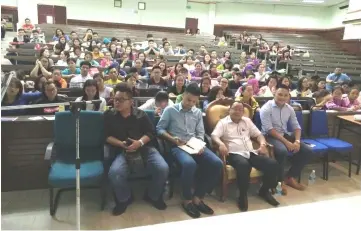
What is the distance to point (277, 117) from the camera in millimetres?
3100

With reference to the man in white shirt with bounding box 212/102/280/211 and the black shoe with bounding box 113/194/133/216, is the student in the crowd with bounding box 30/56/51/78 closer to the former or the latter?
the black shoe with bounding box 113/194/133/216

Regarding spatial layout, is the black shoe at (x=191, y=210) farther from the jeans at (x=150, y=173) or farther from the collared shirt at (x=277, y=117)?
the collared shirt at (x=277, y=117)

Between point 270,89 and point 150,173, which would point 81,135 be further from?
point 270,89

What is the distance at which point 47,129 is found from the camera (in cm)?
264

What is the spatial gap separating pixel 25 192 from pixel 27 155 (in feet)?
1.10

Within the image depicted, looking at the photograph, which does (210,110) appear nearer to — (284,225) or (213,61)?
(284,225)

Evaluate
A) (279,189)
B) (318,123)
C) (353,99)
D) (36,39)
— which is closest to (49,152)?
(279,189)

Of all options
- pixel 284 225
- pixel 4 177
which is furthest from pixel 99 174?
pixel 284 225

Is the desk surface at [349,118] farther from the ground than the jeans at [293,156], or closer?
farther from the ground

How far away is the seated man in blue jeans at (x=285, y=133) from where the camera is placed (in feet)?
9.75

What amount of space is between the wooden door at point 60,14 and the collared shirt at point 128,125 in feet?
44.7

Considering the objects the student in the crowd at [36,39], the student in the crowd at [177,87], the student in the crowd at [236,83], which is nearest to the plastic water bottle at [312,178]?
the student in the crowd at [177,87]

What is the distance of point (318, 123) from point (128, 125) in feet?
7.34

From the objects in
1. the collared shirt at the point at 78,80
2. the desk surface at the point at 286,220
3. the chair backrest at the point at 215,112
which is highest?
the collared shirt at the point at 78,80
